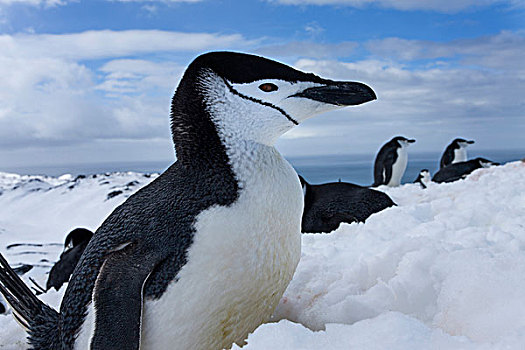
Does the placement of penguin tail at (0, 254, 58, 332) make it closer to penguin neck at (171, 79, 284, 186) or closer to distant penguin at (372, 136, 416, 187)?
penguin neck at (171, 79, 284, 186)

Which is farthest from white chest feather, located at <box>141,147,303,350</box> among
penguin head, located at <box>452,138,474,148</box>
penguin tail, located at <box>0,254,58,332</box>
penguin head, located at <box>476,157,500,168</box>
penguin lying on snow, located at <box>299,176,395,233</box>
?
penguin head, located at <box>452,138,474,148</box>

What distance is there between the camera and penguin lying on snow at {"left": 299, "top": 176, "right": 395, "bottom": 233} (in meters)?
5.60

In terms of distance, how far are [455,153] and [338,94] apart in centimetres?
1698

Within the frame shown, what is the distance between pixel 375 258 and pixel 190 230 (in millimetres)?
761

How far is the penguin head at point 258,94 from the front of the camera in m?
1.68

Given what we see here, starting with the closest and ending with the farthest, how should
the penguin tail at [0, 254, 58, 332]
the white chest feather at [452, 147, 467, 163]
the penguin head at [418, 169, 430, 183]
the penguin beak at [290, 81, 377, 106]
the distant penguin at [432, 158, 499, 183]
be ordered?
1. the penguin beak at [290, 81, 377, 106]
2. the penguin tail at [0, 254, 58, 332]
3. the distant penguin at [432, 158, 499, 183]
4. the penguin head at [418, 169, 430, 183]
5. the white chest feather at [452, 147, 467, 163]

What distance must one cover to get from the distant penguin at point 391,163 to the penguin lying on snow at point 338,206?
25.0ft

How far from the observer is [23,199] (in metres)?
15.9

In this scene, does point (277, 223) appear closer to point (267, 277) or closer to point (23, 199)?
point (267, 277)

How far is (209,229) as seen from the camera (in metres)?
1.52

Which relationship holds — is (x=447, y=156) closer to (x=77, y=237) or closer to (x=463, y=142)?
(x=463, y=142)

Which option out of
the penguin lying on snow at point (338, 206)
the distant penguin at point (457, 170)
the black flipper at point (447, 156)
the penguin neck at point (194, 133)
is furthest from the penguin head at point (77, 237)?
the black flipper at point (447, 156)

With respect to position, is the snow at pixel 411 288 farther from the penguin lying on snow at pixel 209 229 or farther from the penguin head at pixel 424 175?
the penguin head at pixel 424 175

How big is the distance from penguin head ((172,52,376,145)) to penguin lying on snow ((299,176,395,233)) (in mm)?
3870
